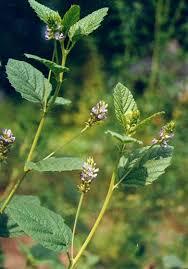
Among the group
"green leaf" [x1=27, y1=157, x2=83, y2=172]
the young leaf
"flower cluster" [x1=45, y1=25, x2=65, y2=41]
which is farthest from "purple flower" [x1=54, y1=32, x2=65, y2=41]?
the young leaf

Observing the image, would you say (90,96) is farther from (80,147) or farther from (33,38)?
Answer: (33,38)

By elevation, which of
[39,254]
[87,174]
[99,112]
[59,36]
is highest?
[59,36]

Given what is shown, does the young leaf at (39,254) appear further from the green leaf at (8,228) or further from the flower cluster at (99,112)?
the flower cluster at (99,112)

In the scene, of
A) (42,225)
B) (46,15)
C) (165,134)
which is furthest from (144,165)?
(46,15)

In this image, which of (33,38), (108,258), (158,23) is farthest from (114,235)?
(33,38)

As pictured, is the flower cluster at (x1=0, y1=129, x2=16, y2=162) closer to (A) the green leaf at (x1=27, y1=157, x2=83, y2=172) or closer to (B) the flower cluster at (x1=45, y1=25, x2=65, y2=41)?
(A) the green leaf at (x1=27, y1=157, x2=83, y2=172)

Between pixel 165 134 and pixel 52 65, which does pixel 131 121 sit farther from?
pixel 52 65

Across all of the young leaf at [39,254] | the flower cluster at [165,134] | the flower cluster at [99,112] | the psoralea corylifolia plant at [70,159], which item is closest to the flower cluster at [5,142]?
the psoralea corylifolia plant at [70,159]
